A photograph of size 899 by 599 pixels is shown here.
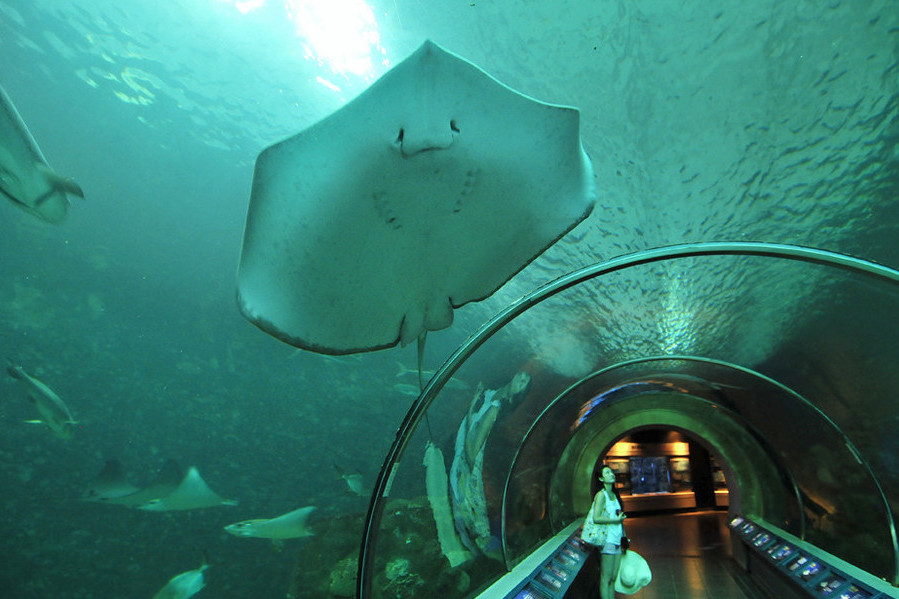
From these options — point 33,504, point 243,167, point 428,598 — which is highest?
point 243,167

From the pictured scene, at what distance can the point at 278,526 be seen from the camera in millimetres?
4973

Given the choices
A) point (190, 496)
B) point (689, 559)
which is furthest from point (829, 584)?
point (190, 496)

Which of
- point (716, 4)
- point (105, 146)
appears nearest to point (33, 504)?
point (105, 146)

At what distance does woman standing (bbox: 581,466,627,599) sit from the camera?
4.24m

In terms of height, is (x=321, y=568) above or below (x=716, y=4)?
below

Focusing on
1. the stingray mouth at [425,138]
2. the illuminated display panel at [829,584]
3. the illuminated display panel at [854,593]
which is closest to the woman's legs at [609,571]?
the illuminated display panel at [829,584]

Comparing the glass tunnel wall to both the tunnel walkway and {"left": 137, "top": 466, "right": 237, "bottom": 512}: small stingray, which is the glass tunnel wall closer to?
the tunnel walkway

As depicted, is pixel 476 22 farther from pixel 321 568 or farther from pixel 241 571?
pixel 241 571

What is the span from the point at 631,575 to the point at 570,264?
11.1 ft

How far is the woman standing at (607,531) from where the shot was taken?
167 inches

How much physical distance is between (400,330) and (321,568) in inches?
194

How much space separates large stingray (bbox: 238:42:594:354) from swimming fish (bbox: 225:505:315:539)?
3.96m

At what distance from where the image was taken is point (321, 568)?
215 inches

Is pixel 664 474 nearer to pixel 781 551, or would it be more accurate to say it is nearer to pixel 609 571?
pixel 781 551
